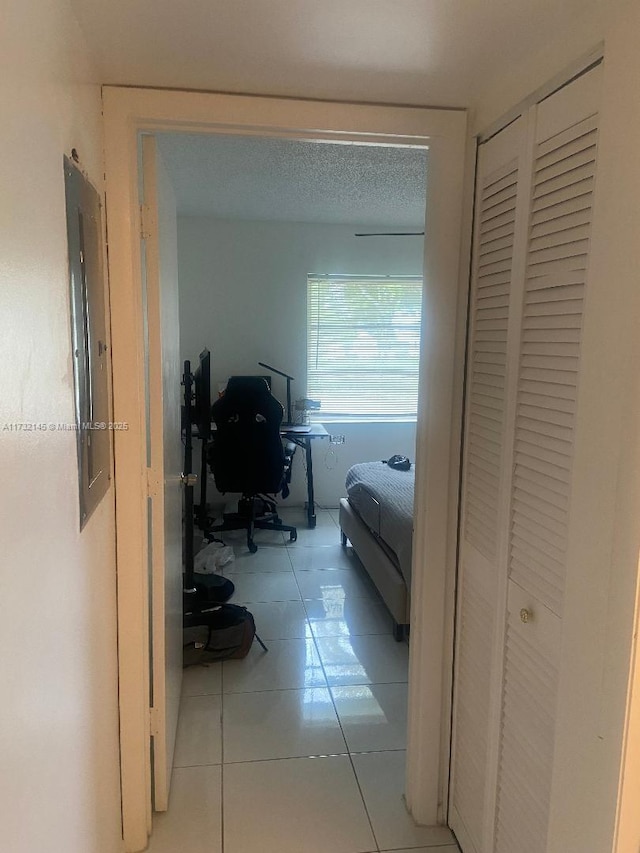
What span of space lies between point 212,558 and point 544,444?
9.75ft

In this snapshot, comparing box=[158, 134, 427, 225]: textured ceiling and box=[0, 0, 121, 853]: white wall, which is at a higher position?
box=[158, 134, 427, 225]: textured ceiling

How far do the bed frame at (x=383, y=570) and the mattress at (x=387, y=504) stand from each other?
4 cm

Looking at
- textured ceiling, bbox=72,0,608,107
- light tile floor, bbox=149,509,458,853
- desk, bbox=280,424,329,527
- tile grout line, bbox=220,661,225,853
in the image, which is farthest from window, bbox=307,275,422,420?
textured ceiling, bbox=72,0,608,107

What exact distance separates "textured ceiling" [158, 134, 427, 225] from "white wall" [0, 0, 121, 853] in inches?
54.7

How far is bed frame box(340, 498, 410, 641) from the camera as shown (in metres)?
2.92

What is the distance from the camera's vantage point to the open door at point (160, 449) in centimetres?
177

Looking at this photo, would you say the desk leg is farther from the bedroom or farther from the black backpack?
the black backpack

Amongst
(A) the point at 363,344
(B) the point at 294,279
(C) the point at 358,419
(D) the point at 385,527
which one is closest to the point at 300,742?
(D) the point at 385,527

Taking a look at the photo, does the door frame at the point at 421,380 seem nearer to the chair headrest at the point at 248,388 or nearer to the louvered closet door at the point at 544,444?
the louvered closet door at the point at 544,444

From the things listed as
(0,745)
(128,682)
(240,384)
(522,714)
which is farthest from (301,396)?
(0,745)

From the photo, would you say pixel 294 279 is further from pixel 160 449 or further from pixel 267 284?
pixel 160 449

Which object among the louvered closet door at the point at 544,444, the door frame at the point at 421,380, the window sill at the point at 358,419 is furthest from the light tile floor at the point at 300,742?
the window sill at the point at 358,419

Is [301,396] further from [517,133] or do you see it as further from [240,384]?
[517,133]

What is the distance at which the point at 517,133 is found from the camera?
4.79 feet
